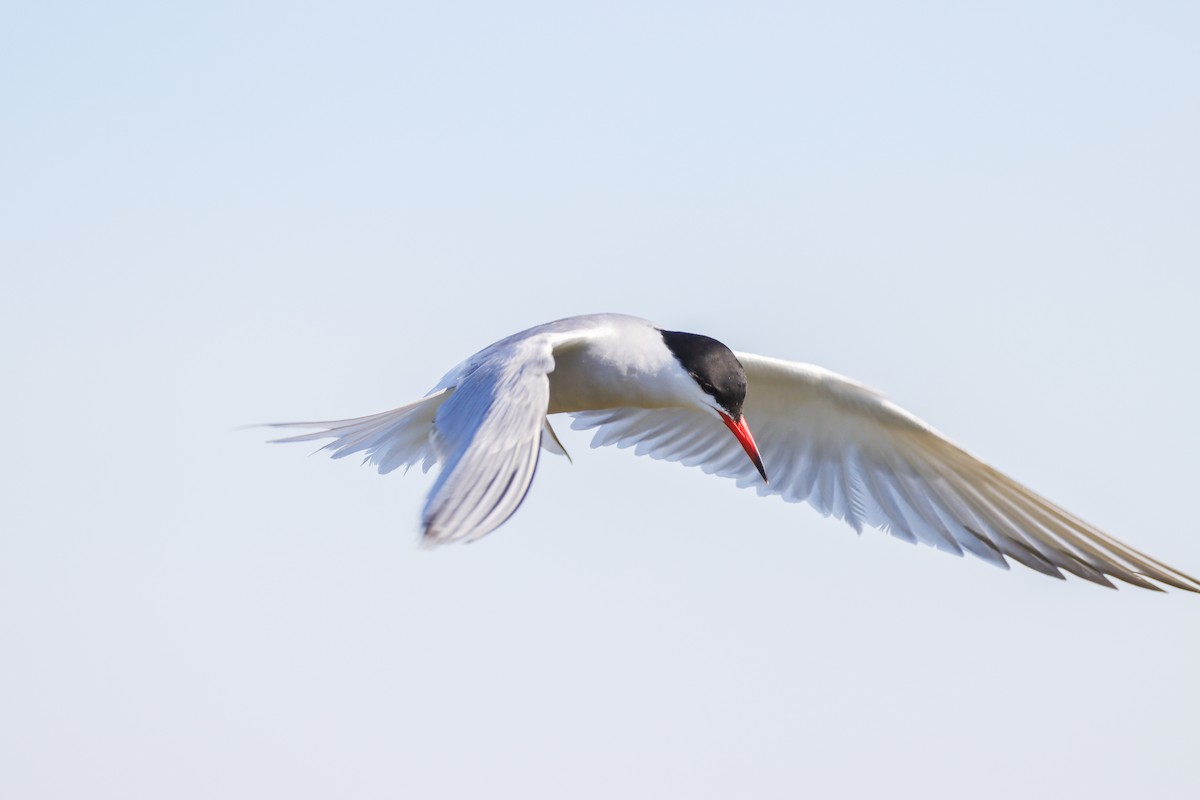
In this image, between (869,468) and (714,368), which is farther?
(869,468)

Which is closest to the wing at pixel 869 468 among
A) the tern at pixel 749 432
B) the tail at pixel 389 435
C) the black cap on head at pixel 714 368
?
the tern at pixel 749 432

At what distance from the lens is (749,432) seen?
7855mm

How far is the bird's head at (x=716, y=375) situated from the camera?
7.17 m

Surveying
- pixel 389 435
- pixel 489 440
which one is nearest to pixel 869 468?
pixel 389 435

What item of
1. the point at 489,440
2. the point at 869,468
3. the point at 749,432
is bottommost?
the point at 869,468

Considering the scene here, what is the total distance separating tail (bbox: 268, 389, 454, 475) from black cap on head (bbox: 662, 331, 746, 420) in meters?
1.15

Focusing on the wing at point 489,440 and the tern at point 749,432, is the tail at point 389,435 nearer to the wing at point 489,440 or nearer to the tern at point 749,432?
the tern at point 749,432

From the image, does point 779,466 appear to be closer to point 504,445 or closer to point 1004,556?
point 1004,556

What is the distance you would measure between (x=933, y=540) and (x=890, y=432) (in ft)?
2.09

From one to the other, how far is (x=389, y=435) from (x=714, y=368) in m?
1.66

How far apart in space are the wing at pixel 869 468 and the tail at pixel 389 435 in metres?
1.28

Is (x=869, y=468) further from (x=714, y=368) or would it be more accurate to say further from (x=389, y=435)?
(x=389, y=435)

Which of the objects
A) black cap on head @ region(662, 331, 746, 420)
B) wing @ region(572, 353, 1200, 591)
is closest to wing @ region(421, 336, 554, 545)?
black cap on head @ region(662, 331, 746, 420)

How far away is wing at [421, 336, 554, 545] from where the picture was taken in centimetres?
463
